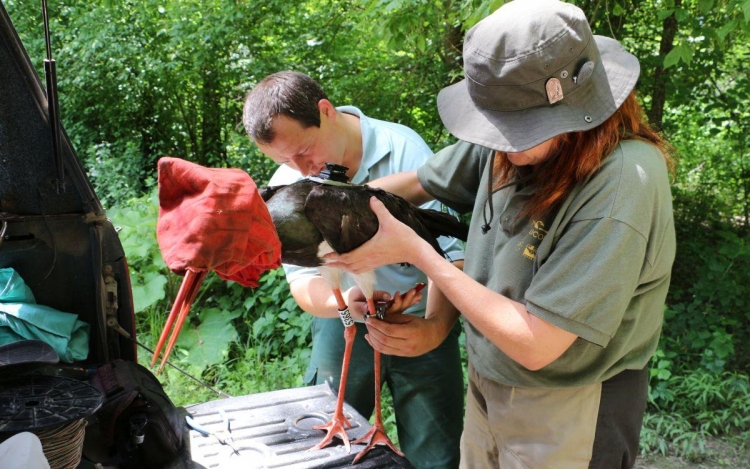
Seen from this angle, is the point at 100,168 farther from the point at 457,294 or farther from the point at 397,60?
the point at 457,294

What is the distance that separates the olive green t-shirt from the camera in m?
1.56

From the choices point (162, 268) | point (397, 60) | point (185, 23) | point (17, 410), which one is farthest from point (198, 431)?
point (185, 23)

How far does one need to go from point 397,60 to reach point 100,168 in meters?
4.05

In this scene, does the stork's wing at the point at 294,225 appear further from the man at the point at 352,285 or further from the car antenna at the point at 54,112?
the car antenna at the point at 54,112

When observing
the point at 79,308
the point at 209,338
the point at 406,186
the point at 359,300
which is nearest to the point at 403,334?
the point at 359,300

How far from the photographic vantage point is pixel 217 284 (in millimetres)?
6289

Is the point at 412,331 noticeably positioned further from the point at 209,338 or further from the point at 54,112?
the point at 209,338

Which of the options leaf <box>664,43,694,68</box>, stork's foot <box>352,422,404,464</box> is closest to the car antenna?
stork's foot <box>352,422,404,464</box>

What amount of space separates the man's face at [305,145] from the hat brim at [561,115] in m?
0.98

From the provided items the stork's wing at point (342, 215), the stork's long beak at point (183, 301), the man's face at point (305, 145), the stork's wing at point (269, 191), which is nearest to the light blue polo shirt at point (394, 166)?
the man's face at point (305, 145)

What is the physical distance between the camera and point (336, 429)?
2.38 meters

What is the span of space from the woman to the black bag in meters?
0.88

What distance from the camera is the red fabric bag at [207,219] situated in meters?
1.52

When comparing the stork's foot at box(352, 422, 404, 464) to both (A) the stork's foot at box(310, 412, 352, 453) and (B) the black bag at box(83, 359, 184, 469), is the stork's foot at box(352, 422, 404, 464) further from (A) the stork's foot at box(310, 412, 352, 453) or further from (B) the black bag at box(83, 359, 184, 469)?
(B) the black bag at box(83, 359, 184, 469)
